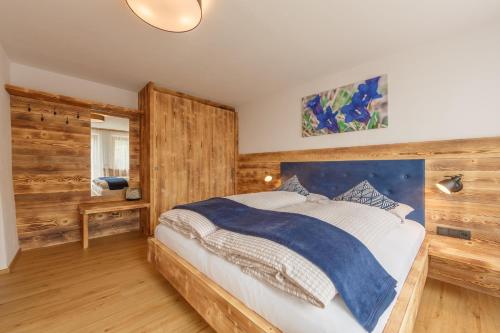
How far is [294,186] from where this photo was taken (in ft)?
9.73

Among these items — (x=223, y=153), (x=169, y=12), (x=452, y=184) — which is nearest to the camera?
(x=169, y=12)

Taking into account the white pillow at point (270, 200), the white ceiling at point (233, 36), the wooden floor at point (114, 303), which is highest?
the white ceiling at point (233, 36)

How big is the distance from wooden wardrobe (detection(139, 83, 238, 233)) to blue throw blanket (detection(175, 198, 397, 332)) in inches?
84.8

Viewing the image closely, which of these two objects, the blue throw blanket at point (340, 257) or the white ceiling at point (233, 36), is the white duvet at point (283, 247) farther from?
the white ceiling at point (233, 36)

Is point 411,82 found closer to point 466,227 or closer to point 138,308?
point 466,227

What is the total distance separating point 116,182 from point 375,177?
3.68m

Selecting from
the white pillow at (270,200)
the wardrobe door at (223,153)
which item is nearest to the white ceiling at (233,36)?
the wardrobe door at (223,153)

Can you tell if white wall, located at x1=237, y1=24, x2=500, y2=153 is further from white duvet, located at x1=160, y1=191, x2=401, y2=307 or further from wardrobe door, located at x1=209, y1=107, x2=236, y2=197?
wardrobe door, located at x1=209, y1=107, x2=236, y2=197

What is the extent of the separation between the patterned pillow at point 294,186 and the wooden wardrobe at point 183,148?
59.0 inches

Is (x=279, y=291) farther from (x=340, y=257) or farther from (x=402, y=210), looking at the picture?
(x=402, y=210)

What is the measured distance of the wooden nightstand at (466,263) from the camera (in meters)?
1.61

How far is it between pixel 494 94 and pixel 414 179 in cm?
94

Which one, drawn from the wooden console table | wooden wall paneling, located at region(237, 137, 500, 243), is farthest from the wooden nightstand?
the wooden console table

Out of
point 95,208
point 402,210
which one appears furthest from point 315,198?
point 95,208
